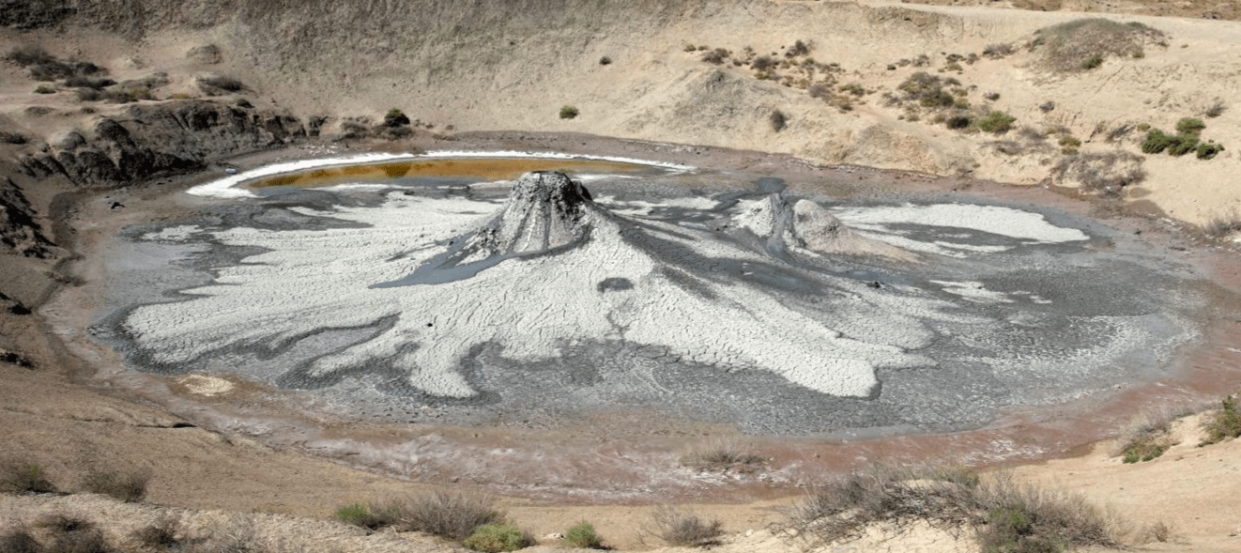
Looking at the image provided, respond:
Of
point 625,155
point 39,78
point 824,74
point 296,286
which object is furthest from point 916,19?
point 39,78

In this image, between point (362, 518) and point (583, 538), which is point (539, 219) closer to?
point (583, 538)

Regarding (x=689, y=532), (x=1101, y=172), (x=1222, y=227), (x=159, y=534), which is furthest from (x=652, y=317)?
(x=1101, y=172)

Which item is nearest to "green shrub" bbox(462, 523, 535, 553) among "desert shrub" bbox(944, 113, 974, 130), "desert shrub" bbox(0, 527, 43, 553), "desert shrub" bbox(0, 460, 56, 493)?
"desert shrub" bbox(0, 527, 43, 553)

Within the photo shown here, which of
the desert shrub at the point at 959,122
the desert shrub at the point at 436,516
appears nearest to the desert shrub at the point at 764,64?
the desert shrub at the point at 959,122

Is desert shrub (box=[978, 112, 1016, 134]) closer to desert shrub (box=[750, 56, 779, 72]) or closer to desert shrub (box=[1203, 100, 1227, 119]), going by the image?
desert shrub (box=[1203, 100, 1227, 119])

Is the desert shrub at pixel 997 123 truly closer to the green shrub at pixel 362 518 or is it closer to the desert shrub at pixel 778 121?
the desert shrub at pixel 778 121

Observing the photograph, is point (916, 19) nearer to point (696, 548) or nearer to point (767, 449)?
point (767, 449)
